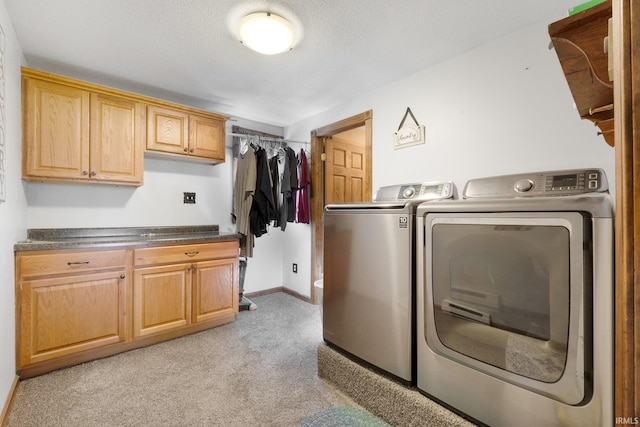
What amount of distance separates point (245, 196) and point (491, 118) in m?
2.30

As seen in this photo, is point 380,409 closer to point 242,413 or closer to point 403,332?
point 403,332

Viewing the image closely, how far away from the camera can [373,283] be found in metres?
1.59

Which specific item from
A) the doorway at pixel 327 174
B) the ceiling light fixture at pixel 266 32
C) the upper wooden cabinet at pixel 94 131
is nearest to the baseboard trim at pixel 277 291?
the doorway at pixel 327 174

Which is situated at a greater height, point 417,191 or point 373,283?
point 417,191

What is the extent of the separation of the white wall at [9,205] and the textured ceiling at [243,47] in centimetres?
22

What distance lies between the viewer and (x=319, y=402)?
5.41 ft

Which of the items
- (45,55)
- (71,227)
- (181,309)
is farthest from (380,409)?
(45,55)

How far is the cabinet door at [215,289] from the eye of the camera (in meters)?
2.54

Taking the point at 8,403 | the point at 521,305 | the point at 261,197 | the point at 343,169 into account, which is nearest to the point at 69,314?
the point at 8,403

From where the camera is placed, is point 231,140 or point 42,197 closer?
point 42,197

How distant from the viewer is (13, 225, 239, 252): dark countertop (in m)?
1.93

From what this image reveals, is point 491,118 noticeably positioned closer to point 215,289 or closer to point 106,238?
point 215,289

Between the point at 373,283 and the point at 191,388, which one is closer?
the point at 373,283

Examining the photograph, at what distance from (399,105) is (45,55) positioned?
2.79 metres
